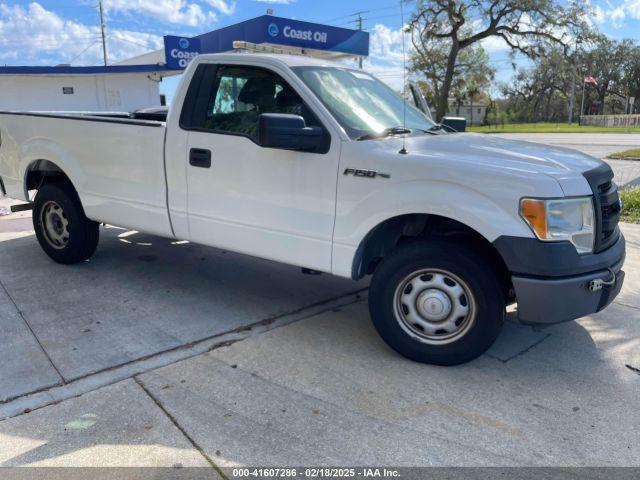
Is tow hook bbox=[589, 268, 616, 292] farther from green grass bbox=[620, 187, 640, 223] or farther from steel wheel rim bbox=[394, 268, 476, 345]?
green grass bbox=[620, 187, 640, 223]

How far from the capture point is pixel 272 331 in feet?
13.9

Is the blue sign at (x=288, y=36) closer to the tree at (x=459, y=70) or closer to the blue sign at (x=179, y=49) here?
the blue sign at (x=179, y=49)

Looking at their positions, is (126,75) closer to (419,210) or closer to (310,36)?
(310,36)

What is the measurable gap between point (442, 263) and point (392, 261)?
1.12 ft

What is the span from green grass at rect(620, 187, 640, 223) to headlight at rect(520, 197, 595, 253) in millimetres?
5414

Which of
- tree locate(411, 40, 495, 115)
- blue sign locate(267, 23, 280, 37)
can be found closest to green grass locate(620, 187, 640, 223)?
blue sign locate(267, 23, 280, 37)

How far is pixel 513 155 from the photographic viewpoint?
345 centimetres

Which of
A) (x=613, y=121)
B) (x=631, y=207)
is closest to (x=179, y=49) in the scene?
(x=631, y=207)

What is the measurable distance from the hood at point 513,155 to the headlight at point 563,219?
85 millimetres

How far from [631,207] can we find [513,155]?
6.24m

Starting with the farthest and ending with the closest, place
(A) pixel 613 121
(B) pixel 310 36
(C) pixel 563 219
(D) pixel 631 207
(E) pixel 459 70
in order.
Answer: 1. (A) pixel 613 121
2. (E) pixel 459 70
3. (B) pixel 310 36
4. (D) pixel 631 207
5. (C) pixel 563 219

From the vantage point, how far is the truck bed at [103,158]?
470 centimetres

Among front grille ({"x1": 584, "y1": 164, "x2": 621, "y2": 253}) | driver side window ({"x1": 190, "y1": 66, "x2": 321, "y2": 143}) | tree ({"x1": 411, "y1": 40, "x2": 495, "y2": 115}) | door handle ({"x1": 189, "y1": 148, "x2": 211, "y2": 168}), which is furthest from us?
tree ({"x1": 411, "y1": 40, "x2": 495, "y2": 115})

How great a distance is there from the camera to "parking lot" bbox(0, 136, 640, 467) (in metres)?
2.80
